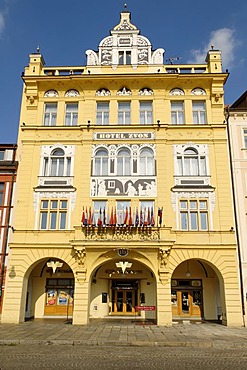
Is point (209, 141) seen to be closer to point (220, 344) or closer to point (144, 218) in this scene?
point (144, 218)

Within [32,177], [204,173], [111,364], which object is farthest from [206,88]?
[111,364]

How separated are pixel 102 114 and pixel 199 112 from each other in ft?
23.9

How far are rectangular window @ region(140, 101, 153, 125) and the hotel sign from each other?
114 centimetres

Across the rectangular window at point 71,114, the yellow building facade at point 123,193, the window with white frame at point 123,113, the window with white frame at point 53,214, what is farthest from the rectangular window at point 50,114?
the window with white frame at point 53,214

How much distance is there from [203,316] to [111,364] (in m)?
14.7

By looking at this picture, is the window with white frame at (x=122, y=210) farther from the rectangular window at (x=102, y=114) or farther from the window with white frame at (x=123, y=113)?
the rectangular window at (x=102, y=114)

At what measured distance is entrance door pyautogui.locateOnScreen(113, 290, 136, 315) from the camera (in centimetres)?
2456

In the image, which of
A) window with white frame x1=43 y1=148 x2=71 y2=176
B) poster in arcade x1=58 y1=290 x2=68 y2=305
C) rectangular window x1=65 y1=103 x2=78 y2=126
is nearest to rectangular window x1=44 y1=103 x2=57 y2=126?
rectangular window x1=65 y1=103 x2=78 y2=126

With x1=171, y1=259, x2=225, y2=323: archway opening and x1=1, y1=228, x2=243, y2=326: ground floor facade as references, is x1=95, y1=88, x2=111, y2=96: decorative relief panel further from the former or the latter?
x1=171, y1=259, x2=225, y2=323: archway opening

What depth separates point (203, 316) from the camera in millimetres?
23375

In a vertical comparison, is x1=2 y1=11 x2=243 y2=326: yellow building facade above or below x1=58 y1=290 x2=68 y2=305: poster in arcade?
above

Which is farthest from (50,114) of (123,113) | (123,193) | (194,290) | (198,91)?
(194,290)

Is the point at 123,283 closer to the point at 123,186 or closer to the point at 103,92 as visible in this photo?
the point at 123,186

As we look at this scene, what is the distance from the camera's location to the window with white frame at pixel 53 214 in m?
22.2
